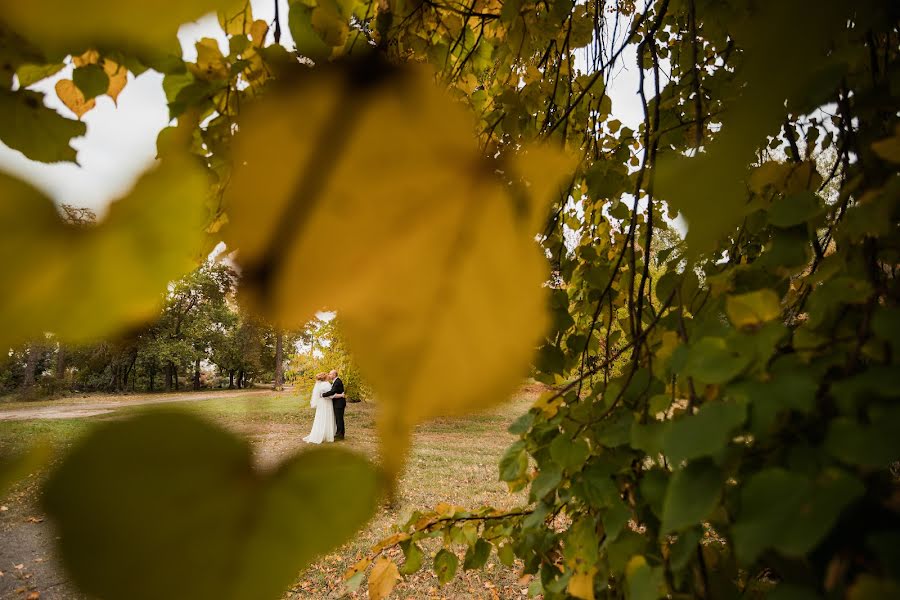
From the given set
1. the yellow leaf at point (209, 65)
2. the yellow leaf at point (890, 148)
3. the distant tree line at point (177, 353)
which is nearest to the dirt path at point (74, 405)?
the distant tree line at point (177, 353)

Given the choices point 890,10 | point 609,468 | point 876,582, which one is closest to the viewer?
point 876,582

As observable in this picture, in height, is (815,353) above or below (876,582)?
above

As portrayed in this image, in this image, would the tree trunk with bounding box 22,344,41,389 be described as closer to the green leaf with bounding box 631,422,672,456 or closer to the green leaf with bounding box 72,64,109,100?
the green leaf with bounding box 72,64,109,100

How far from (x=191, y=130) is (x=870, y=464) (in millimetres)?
505

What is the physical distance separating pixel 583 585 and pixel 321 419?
67cm

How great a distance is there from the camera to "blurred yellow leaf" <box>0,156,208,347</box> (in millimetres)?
150

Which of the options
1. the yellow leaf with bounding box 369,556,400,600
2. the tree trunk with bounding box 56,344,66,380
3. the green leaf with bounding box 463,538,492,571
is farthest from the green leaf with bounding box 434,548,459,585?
the tree trunk with bounding box 56,344,66,380

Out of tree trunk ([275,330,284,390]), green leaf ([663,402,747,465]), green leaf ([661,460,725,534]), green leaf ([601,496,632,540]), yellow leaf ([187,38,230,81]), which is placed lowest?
green leaf ([601,496,632,540])

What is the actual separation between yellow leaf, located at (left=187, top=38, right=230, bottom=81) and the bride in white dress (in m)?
0.22

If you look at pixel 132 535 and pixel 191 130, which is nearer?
pixel 132 535

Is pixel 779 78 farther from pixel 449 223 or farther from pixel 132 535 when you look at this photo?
pixel 132 535

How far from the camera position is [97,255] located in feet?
0.52

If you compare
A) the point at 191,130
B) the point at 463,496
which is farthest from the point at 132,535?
the point at 463,496

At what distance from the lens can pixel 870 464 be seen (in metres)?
0.29
